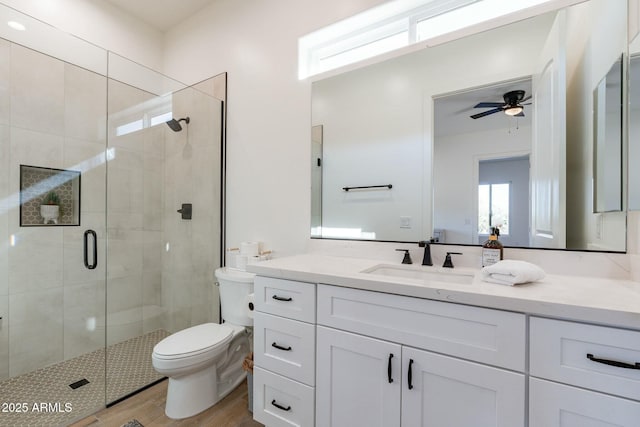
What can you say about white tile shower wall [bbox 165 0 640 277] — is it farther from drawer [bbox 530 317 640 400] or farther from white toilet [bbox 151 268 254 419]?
drawer [bbox 530 317 640 400]

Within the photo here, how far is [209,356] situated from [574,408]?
5.24 ft

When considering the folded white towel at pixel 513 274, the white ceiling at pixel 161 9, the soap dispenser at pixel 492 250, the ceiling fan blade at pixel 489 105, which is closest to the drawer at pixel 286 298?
the folded white towel at pixel 513 274

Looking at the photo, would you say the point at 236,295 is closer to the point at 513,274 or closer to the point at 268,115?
the point at 268,115

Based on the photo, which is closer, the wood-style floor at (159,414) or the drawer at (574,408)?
the drawer at (574,408)

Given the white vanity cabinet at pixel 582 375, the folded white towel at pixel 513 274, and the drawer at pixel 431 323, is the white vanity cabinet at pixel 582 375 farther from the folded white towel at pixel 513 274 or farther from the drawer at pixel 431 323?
the folded white towel at pixel 513 274

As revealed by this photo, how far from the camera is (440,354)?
956 millimetres

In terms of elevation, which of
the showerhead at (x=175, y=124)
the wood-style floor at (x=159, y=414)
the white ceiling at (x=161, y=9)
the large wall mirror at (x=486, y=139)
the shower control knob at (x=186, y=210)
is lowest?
the wood-style floor at (x=159, y=414)

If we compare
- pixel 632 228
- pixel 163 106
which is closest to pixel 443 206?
pixel 632 228

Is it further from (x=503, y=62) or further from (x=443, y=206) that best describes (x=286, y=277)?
(x=503, y=62)

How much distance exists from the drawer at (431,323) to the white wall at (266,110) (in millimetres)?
819

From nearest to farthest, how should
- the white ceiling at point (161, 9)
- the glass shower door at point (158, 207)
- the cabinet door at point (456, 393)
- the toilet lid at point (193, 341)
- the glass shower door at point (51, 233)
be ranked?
1. the cabinet door at point (456, 393)
2. the toilet lid at point (193, 341)
3. the glass shower door at point (51, 233)
4. the glass shower door at point (158, 207)
5. the white ceiling at point (161, 9)

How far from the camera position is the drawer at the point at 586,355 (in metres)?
0.73

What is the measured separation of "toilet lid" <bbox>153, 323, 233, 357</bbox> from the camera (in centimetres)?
155

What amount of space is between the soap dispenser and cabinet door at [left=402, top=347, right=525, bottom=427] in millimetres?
559
